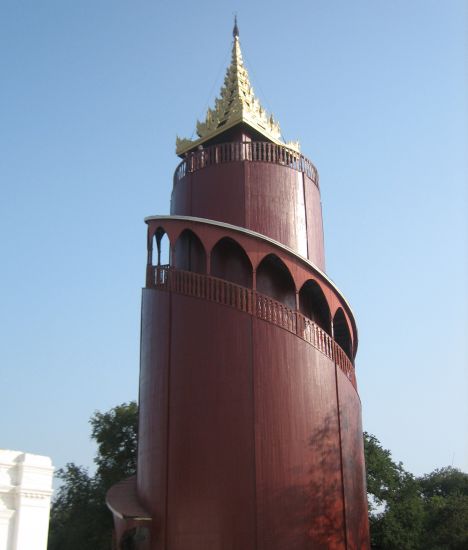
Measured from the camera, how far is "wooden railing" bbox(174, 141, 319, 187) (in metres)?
15.3

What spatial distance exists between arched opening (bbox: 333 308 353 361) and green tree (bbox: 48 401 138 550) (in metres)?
9.19

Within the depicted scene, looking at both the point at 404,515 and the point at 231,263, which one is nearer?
the point at 231,263

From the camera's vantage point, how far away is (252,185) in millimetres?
14836

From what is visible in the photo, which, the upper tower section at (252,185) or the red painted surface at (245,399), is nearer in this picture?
the red painted surface at (245,399)

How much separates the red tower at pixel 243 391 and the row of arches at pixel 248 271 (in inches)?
1.0

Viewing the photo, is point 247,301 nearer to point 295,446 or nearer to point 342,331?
point 295,446

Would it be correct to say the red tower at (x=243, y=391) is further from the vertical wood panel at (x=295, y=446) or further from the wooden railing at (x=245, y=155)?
the wooden railing at (x=245, y=155)

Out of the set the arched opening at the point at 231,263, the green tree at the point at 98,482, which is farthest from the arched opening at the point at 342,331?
the green tree at the point at 98,482

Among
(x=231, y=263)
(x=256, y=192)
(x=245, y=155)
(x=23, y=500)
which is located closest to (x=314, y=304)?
(x=231, y=263)

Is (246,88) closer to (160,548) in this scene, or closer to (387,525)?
(160,548)

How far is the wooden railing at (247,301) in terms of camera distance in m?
12.5

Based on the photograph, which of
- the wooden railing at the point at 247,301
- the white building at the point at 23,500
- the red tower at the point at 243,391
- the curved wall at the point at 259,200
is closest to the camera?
the white building at the point at 23,500

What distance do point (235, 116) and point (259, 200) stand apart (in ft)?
9.07

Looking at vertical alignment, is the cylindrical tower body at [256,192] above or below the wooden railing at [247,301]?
above
